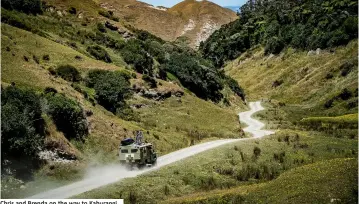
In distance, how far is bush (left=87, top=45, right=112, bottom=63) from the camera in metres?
71.1

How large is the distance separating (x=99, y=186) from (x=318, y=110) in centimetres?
8303

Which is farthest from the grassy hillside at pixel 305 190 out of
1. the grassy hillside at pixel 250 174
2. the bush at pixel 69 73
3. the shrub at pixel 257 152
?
the bush at pixel 69 73

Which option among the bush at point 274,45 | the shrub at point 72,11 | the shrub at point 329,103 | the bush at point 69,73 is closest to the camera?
the bush at point 69,73

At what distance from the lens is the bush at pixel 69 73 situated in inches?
2076

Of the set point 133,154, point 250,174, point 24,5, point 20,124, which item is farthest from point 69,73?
point 24,5

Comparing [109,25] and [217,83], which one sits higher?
[109,25]

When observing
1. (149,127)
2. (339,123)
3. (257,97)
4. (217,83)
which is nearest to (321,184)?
(149,127)

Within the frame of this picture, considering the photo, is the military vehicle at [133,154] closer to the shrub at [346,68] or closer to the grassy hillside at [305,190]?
the grassy hillside at [305,190]

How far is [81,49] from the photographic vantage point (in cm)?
7031

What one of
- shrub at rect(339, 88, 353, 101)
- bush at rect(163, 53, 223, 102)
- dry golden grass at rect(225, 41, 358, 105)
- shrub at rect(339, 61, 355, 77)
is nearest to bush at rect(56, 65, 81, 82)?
bush at rect(163, 53, 223, 102)

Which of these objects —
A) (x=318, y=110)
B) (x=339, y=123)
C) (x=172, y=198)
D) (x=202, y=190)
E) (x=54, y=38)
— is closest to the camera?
(x=172, y=198)

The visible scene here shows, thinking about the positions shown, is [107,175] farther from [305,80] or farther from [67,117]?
[305,80]

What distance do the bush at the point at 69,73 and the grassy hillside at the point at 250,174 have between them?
21.4 m

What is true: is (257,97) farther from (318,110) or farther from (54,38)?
(54,38)
